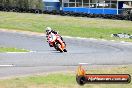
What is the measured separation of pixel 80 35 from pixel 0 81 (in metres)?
27.7

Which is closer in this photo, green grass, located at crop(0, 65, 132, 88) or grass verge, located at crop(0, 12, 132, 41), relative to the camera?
green grass, located at crop(0, 65, 132, 88)

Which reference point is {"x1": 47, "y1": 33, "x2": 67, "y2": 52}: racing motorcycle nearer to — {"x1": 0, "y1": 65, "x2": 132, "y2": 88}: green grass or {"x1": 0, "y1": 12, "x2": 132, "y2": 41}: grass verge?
{"x1": 0, "y1": 65, "x2": 132, "y2": 88}: green grass

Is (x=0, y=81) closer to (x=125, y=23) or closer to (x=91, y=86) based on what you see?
(x=91, y=86)

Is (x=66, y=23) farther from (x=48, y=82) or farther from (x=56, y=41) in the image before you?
(x=48, y=82)

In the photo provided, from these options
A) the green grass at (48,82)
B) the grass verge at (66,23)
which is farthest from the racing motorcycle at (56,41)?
the grass verge at (66,23)

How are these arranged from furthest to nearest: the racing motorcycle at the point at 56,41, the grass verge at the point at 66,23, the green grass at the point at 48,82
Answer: the grass verge at the point at 66,23, the racing motorcycle at the point at 56,41, the green grass at the point at 48,82

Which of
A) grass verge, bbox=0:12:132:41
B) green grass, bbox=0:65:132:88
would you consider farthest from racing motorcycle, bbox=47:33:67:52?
grass verge, bbox=0:12:132:41

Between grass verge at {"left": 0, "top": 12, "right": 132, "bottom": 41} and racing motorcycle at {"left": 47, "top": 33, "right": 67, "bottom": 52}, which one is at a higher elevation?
racing motorcycle at {"left": 47, "top": 33, "right": 67, "bottom": 52}

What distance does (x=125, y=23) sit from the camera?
184 feet

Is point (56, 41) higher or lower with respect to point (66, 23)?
higher

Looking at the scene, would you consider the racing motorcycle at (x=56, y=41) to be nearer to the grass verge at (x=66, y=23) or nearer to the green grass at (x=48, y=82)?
the green grass at (x=48, y=82)

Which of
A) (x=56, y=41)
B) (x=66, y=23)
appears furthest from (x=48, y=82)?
(x=66, y=23)

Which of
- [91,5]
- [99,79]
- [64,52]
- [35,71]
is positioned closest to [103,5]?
[91,5]

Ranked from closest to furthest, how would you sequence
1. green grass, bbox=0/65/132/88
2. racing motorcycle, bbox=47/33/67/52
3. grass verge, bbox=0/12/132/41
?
green grass, bbox=0/65/132/88
racing motorcycle, bbox=47/33/67/52
grass verge, bbox=0/12/132/41
